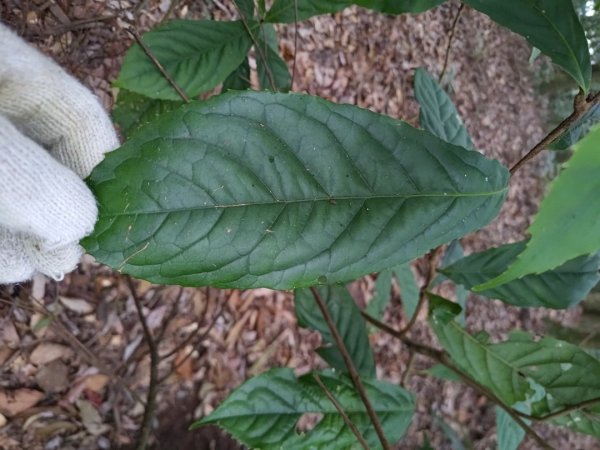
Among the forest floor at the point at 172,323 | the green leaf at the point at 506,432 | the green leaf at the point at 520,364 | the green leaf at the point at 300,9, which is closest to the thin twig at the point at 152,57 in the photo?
the forest floor at the point at 172,323

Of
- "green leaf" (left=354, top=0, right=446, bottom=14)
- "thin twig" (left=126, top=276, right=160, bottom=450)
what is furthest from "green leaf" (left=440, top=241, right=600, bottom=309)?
"thin twig" (left=126, top=276, right=160, bottom=450)

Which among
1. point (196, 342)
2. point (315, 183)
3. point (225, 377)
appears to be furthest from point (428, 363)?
point (315, 183)

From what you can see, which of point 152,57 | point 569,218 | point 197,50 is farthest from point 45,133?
point 569,218

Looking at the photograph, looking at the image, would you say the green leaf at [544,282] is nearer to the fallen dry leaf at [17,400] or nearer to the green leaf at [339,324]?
the green leaf at [339,324]

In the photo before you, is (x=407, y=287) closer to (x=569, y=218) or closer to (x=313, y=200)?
(x=313, y=200)

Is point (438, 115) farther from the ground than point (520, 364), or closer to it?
farther from the ground

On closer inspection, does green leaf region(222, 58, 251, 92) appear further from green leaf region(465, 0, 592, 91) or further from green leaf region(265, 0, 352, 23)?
green leaf region(465, 0, 592, 91)
